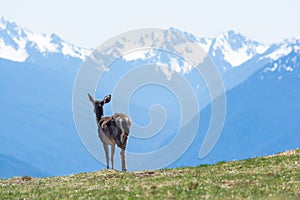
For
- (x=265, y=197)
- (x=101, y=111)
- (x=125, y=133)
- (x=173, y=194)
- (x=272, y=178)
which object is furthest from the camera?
(x=101, y=111)

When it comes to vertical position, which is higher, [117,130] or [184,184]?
[117,130]

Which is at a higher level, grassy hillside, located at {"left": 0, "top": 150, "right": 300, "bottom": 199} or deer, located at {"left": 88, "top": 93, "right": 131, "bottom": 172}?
deer, located at {"left": 88, "top": 93, "right": 131, "bottom": 172}

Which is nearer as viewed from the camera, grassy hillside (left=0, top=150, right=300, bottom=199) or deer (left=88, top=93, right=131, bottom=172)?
grassy hillside (left=0, top=150, right=300, bottom=199)

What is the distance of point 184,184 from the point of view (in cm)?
2680

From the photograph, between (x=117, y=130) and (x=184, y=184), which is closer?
(x=184, y=184)

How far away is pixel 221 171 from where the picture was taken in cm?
3170

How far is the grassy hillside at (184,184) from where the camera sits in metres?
24.1

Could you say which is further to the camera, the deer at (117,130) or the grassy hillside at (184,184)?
the deer at (117,130)

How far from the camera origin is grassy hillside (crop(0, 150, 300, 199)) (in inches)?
948

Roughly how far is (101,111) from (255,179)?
17176mm

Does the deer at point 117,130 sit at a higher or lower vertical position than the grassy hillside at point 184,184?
higher

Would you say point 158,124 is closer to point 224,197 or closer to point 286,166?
point 286,166

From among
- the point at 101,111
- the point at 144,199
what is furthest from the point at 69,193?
the point at 101,111

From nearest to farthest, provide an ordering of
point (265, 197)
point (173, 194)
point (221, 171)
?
point (265, 197)
point (173, 194)
point (221, 171)
